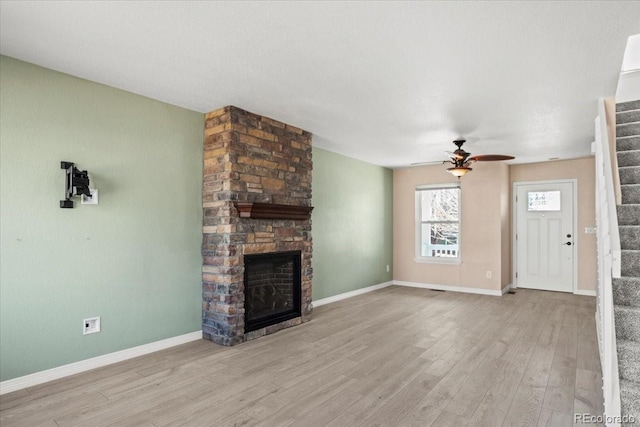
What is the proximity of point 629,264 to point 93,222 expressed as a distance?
14.6 feet

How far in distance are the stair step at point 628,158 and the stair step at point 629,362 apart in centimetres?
214

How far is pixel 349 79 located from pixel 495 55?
1.12 meters

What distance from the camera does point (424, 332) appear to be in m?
4.14

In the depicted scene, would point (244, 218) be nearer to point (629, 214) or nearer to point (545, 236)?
point (629, 214)

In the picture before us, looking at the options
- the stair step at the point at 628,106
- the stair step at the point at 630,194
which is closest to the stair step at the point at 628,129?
the stair step at the point at 628,106

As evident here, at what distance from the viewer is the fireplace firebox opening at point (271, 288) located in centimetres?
389

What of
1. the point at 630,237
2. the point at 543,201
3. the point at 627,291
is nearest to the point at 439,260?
the point at 543,201

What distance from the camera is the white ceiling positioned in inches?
81.5

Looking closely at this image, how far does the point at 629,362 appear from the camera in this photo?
7.34 ft

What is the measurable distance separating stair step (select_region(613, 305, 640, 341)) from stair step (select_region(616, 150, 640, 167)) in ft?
6.08

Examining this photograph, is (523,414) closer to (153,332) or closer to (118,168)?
(153,332)

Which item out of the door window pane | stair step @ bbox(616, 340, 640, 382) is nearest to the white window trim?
the door window pane

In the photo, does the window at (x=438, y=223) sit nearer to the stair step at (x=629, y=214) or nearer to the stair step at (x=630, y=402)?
the stair step at (x=629, y=214)

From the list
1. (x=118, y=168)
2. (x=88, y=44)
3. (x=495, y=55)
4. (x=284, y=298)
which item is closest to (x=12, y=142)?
(x=118, y=168)
